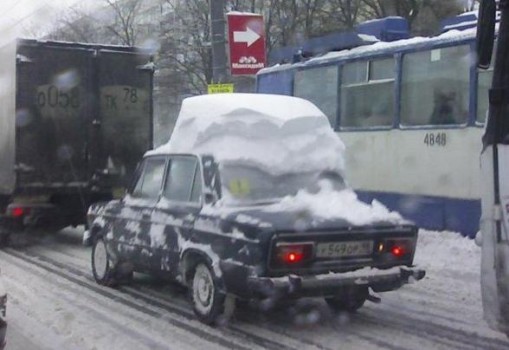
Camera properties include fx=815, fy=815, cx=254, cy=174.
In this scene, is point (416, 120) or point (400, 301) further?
point (416, 120)

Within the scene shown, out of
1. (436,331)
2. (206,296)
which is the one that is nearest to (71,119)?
(206,296)

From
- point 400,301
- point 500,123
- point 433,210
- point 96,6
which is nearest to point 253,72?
point 433,210

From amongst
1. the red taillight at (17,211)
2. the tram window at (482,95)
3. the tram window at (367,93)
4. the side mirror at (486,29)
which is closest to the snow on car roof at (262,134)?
Result: the side mirror at (486,29)

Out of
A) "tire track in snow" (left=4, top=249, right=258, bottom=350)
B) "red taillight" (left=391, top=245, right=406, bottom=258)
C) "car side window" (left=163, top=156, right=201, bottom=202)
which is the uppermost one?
"car side window" (left=163, top=156, right=201, bottom=202)

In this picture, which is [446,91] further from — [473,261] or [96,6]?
[96,6]

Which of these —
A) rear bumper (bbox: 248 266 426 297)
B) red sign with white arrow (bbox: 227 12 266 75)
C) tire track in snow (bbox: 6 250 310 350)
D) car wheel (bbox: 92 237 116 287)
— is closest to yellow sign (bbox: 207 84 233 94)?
red sign with white arrow (bbox: 227 12 266 75)

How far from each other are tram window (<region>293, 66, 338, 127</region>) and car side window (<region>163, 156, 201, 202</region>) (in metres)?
6.25

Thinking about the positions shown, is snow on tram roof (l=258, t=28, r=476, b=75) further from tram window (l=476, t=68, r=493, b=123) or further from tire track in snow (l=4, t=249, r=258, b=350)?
tire track in snow (l=4, t=249, r=258, b=350)

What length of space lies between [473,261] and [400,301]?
98.8 inches

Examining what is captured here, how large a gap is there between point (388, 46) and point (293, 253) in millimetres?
6834

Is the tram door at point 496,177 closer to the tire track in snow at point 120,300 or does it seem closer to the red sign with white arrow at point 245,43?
the tire track in snow at point 120,300

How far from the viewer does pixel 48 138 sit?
1260cm

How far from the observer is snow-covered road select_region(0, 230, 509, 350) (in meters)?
6.82

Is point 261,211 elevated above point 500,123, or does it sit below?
below
